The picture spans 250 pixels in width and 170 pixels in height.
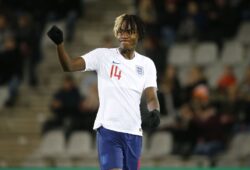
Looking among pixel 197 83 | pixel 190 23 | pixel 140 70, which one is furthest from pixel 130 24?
pixel 190 23

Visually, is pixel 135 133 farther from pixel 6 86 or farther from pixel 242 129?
pixel 6 86

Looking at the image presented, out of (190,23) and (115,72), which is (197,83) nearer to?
(190,23)

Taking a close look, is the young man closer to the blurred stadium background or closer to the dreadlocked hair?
the dreadlocked hair

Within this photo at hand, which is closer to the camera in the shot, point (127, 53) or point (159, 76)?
point (127, 53)

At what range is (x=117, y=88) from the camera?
6.65 meters

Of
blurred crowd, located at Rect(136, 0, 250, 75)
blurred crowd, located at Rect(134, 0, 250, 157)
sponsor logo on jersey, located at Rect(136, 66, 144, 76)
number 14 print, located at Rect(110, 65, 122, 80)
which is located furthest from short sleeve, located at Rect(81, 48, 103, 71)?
blurred crowd, located at Rect(136, 0, 250, 75)

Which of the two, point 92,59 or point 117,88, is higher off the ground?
point 92,59

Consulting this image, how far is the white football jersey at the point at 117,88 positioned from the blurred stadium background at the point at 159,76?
6.09 metres

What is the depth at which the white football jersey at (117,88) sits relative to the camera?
6.64 meters

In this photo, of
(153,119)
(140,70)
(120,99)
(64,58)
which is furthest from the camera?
(140,70)

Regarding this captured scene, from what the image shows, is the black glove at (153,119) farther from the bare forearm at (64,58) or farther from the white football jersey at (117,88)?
the bare forearm at (64,58)

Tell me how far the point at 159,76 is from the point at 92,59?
26.3 ft

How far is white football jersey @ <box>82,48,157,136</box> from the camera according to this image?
6.64 m

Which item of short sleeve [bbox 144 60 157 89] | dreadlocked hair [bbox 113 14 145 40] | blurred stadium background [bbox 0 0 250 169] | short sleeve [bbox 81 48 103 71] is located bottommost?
blurred stadium background [bbox 0 0 250 169]
